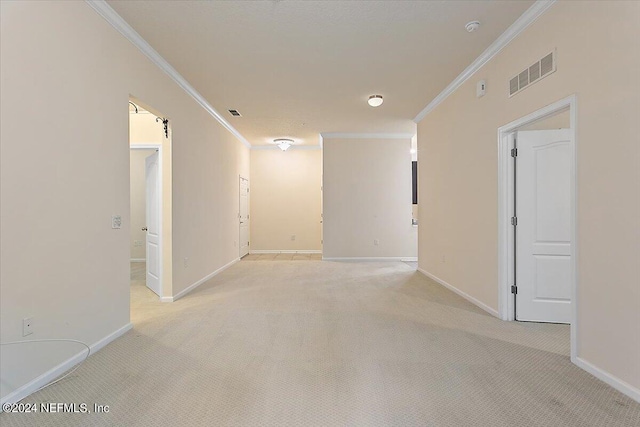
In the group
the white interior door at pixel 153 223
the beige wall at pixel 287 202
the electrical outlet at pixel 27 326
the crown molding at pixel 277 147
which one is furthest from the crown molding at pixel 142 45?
the beige wall at pixel 287 202

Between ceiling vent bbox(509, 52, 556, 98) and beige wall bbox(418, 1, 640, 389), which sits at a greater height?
ceiling vent bbox(509, 52, 556, 98)

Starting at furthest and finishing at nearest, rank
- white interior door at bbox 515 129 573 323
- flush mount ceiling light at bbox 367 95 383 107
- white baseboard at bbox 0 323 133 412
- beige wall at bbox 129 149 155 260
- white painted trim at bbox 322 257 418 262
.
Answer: beige wall at bbox 129 149 155 260 → white painted trim at bbox 322 257 418 262 → flush mount ceiling light at bbox 367 95 383 107 → white interior door at bbox 515 129 573 323 → white baseboard at bbox 0 323 133 412

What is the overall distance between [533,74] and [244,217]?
6905 millimetres

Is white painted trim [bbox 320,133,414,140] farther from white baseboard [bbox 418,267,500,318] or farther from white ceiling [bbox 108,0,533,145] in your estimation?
white baseboard [bbox 418,267,500,318]

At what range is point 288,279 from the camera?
18.7 ft

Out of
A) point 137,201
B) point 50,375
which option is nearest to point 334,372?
point 50,375

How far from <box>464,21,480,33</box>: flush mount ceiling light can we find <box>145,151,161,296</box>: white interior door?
394 cm

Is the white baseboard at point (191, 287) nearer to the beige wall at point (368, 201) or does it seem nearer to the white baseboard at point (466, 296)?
the beige wall at point (368, 201)

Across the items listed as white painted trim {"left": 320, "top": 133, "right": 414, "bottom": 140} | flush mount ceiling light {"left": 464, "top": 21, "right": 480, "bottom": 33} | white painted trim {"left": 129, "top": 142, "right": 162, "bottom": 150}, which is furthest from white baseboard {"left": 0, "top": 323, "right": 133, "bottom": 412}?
white painted trim {"left": 320, "top": 133, "right": 414, "bottom": 140}

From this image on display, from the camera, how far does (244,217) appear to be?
858cm

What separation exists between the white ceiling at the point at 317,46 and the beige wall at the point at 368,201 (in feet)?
7.04

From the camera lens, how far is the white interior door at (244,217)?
8.24 metres

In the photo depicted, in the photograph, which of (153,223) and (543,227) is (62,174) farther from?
(543,227)

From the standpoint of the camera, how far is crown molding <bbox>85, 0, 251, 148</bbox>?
280cm
